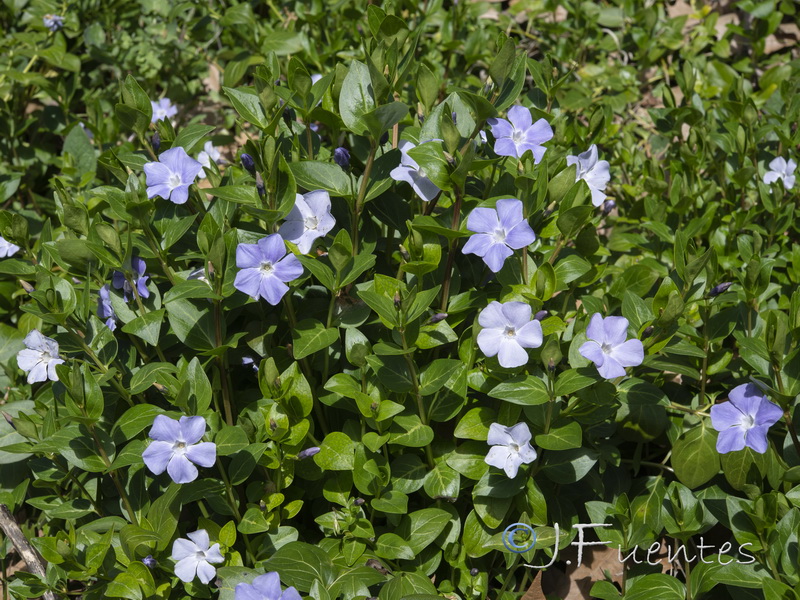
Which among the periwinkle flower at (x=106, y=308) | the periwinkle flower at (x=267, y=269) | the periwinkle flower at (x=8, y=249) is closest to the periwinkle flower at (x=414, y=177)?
the periwinkle flower at (x=267, y=269)

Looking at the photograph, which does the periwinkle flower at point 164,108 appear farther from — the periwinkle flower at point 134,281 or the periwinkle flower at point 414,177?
the periwinkle flower at point 414,177

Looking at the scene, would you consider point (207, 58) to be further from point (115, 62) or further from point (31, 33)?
point (31, 33)

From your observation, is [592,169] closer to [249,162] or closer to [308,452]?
[249,162]

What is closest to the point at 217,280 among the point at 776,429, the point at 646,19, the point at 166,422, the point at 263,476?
the point at 166,422

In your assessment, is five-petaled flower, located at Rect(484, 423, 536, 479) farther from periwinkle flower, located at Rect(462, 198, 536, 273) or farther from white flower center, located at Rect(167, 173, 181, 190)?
white flower center, located at Rect(167, 173, 181, 190)

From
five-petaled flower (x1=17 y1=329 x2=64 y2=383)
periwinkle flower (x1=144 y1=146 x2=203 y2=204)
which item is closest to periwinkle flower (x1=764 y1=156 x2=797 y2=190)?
periwinkle flower (x1=144 y1=146 x2=203 y2=204)

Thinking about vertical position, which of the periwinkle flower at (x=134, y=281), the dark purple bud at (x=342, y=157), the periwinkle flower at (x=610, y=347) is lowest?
the periwinkle flower at (x=134, y=281)
